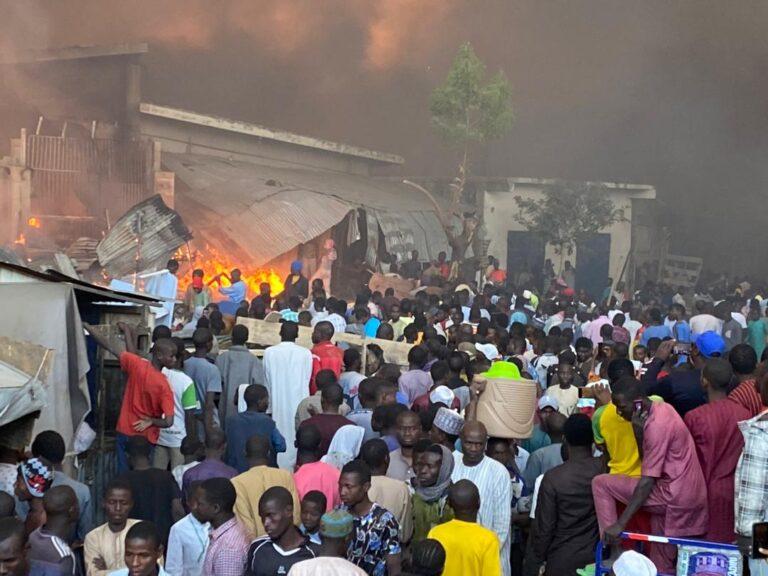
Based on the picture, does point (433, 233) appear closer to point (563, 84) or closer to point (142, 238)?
point (142, 238)

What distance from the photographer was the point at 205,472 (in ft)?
20.5

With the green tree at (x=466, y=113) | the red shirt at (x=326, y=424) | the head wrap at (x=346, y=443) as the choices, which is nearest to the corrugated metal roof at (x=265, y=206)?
the green tree at (x=466, y=113)

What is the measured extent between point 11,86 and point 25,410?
1548 centimetres

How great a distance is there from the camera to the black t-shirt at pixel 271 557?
4867 millimetres


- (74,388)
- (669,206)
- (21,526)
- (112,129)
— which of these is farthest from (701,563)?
(669,206)

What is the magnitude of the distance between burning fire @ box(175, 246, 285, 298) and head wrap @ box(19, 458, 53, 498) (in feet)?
39.2

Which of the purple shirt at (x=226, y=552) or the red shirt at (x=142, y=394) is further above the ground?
the red shirt at (x=142, y=394)

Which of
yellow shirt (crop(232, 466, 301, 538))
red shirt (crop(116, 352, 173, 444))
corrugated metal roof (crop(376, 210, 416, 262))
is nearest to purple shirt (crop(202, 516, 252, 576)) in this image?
yellow shirt (crop(232, 466, 301, 538))

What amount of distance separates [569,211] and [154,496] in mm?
21178

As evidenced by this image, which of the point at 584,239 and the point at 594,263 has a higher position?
the point at 584,239

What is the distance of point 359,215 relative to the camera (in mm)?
22328

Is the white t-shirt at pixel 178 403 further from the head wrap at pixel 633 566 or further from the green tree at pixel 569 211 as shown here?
the green tree at pixel 569 211

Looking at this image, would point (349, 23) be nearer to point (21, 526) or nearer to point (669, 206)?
point (669, 206)

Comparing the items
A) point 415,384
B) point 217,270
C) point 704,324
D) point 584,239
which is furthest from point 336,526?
point 584,239
